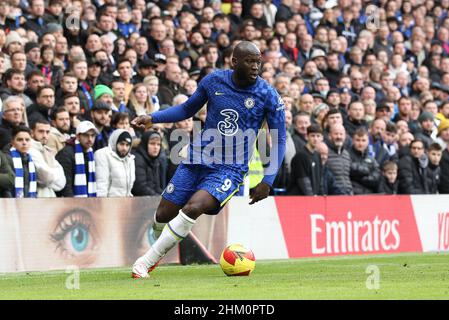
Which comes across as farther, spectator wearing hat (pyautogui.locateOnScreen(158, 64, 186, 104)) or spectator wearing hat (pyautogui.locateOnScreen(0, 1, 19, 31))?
spectator wearing hat (pyautogui.locateOnScreen(158, 64, 186, 104))

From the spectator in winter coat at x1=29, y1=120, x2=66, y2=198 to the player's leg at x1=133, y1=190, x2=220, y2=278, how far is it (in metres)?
4.02

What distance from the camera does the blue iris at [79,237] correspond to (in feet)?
54.3

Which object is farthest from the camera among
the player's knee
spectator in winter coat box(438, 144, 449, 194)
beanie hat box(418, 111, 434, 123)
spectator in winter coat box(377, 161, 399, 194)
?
beanie hat box(418, 111, 434, 123)

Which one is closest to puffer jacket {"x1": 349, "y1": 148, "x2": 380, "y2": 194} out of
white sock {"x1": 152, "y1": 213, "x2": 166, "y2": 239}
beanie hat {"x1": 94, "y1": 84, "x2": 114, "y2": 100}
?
beanie hat {"x1": 94, "y1": 84, "x2": 114, "y2": 100}

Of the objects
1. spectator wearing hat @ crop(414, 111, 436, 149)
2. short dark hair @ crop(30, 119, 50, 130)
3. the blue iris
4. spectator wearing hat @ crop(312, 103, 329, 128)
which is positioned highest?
short dark hair @ crop(30, 119, 50, 130)

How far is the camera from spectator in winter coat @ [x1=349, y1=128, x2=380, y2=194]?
72.2ft

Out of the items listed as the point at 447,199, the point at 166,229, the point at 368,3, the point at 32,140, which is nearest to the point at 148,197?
the point at 32,140

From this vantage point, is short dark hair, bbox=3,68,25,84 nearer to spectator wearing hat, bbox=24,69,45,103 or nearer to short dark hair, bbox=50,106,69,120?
spectator wearing hat, bbox=24,69,45,103

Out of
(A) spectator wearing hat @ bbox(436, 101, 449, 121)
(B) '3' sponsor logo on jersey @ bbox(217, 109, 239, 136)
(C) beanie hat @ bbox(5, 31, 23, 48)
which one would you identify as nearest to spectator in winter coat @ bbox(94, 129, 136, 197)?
(C) beanie hat @ bbox(5, 31, 23, 48)

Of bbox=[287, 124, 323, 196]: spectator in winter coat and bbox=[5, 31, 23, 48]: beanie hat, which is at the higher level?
bbox=[5, 31, 23, 48]: beanie hat

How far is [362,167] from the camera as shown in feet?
72.1

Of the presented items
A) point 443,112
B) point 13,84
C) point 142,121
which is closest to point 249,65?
point 142,121

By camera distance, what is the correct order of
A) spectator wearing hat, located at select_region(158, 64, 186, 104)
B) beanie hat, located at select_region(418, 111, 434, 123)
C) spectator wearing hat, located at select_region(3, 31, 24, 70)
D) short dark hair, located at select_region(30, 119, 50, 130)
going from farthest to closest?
beanie hat, located at select_region(418, 111, 434, 123), spectator wearing hat, located at select_region(158, 64, 186, 104), spectator wearing hat, located at select_region(3, 31, 24, 70), short dark hair, located at select_region(30, 119, 50, 130)

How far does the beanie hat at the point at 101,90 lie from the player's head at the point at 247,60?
19.0ft
